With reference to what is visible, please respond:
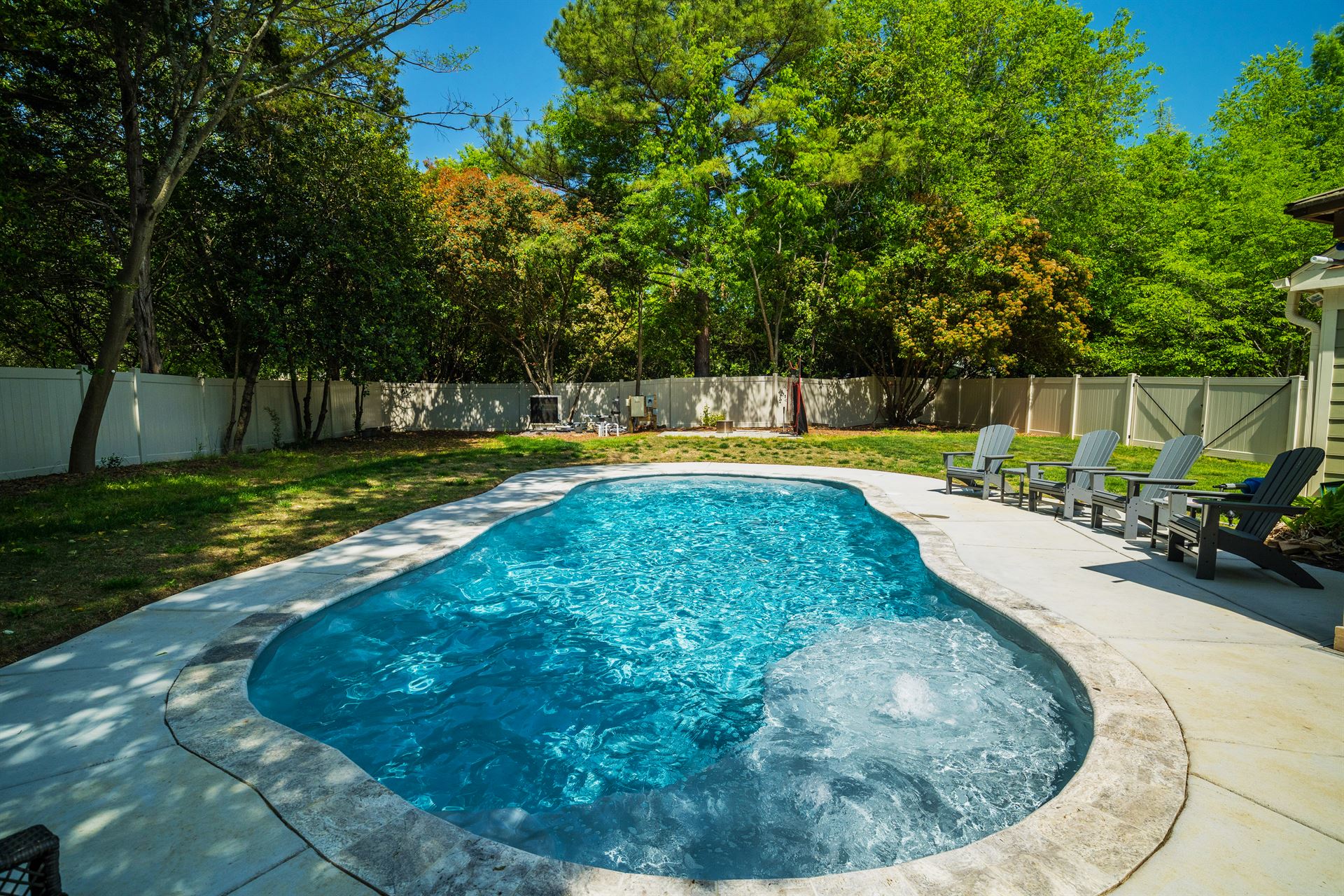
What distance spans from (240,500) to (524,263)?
36.9 ft

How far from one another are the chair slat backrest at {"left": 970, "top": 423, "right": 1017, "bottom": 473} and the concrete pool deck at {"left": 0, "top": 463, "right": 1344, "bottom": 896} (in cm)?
329

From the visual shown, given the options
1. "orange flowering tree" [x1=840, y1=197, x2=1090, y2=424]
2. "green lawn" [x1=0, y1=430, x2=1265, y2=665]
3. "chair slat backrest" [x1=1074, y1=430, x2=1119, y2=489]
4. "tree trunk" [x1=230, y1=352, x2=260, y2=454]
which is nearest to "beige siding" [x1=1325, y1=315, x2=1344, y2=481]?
"green lawn" [x1=0, y1=430, x2=1265, y2=665]

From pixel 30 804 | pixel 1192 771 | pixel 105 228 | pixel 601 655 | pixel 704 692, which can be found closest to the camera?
pixel 30 804

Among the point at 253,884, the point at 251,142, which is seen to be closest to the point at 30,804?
the point at 253,884

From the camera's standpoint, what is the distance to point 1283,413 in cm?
1194

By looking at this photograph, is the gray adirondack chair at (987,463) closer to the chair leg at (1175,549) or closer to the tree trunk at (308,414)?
the chair leg at (1175,549)

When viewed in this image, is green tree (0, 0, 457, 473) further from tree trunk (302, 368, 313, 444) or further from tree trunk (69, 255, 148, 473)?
tree trunk (302, 368, 313, 444)

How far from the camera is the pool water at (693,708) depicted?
8.82 ft

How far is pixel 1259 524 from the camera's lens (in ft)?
15.2

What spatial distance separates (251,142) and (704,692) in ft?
48.0

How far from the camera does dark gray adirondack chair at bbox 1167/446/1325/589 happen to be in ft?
14.7

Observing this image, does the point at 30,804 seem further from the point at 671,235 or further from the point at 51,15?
the point at 671,235

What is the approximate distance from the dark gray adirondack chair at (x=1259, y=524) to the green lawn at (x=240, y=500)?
4.92 m

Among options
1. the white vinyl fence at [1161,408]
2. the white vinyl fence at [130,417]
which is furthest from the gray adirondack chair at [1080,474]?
the white vinyl fence at [130,417]
